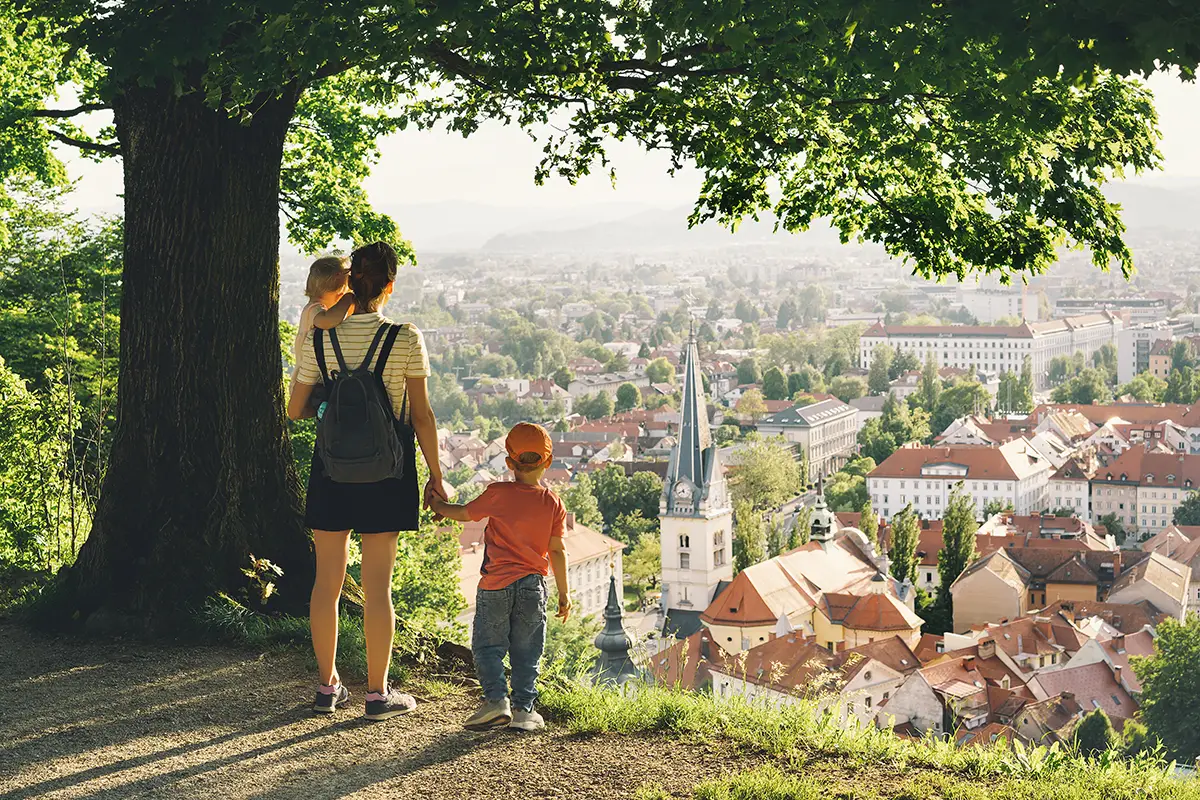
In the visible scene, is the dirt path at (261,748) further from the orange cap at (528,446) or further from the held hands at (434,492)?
the orange cap at (528,446)

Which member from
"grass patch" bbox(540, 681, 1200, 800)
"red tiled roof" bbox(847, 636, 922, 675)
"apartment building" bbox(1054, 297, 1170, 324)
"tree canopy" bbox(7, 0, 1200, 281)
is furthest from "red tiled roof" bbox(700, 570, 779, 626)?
"apartment building" bbox(1054, 297, 1170, 324)

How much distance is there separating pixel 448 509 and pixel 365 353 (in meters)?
0.46

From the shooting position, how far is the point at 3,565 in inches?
223

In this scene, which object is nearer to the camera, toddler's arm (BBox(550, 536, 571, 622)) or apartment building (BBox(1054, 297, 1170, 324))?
toddler's arm (BBox(550, 536, 571, 622))

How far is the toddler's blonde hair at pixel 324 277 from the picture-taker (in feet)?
12.4

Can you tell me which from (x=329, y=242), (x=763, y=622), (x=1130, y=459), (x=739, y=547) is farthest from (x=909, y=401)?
(x=329, y=242)

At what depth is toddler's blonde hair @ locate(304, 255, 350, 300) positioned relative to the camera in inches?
149

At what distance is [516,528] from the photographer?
3623mm

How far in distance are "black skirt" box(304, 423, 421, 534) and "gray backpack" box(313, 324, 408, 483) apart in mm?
60

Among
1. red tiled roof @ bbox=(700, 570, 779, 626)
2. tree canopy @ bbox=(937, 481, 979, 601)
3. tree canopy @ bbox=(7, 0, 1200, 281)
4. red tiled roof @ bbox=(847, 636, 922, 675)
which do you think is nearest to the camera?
tree canopy @ bbox=(7, 0, 1200, 281)

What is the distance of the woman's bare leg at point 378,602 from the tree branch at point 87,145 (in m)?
5.22

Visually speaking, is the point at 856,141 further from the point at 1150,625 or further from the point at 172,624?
the point at 1150,625

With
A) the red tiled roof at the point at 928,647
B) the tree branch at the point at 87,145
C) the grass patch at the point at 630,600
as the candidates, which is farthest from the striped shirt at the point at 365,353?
the grass patch at the point at 630,600

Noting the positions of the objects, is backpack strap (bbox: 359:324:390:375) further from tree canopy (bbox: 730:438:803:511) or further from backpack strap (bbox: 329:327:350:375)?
tree canopy (bbox: 730:438:803:511)
